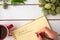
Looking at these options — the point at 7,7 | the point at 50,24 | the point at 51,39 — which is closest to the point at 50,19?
the point at 50,24

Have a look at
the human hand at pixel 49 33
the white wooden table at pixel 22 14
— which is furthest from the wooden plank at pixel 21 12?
the human hand at pixel 49 33

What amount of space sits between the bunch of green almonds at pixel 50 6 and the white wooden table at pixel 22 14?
0.04 meters

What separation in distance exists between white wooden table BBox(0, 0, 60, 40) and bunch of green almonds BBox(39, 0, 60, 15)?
0.04 meters

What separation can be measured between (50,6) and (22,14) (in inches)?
6.2

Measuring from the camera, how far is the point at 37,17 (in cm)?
94

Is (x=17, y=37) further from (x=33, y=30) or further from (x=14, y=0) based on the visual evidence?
(x=14, y=0)

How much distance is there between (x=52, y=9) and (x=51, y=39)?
5.8 inches

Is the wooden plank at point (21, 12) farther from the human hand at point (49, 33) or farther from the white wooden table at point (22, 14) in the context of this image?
the human hand at point (49, 33)

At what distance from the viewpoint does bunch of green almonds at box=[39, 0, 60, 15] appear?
0.89 metres

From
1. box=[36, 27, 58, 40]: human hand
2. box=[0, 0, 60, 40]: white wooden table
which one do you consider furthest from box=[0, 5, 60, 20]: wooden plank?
box=[36, 27, 58, 40]: human hand

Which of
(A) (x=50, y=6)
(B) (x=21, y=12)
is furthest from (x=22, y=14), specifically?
(A) (x=50, y=6)

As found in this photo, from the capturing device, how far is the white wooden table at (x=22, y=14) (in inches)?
37.2

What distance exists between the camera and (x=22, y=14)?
3.12ft

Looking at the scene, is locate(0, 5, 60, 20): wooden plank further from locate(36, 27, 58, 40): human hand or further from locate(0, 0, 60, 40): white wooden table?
locate(36, 27, 58, 40): human hand
